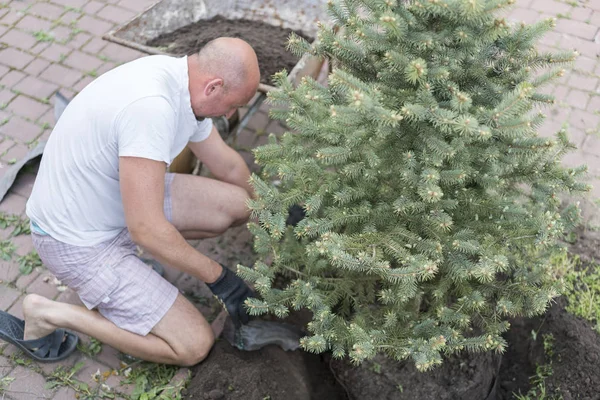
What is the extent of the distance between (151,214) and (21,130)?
99.0 inches

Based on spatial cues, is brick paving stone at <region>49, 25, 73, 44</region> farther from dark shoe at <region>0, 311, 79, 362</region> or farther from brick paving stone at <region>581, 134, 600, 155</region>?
brick paving stone at <region>581, 134, 600, 155</region>

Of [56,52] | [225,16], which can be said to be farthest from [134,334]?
[56,52]

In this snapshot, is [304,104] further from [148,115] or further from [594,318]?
[594,318]

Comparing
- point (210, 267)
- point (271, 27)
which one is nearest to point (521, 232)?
point (210, 267)

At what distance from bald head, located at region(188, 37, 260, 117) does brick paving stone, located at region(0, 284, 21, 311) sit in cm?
186

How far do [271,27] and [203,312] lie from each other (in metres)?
2.39

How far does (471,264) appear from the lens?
2.39 m

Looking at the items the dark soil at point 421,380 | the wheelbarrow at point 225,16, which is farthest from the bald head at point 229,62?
the dark soil at point 421,380

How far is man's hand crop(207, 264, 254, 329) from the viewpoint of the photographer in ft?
10.2

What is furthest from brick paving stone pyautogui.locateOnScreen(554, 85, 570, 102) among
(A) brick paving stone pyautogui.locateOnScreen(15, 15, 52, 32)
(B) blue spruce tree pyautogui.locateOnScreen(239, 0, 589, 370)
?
(A) brick paving stone pyautogui.locateOnScreen(15, 15, 52, 32)

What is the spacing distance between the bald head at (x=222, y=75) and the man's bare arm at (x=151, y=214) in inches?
17.0

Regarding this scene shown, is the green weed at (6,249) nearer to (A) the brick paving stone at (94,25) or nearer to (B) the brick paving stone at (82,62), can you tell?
(B) the brick paving stone at (82,62)

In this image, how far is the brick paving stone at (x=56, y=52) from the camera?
518 centimetres

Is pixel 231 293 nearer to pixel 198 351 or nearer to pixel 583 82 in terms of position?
pixel 198 351
